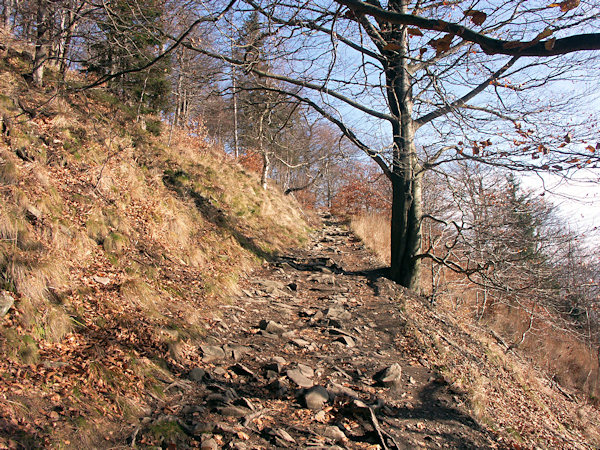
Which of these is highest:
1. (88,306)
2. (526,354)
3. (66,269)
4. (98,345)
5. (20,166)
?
(20,166)

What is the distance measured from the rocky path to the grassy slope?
0.34m

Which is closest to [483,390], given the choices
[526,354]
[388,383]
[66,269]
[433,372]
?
[433,372]

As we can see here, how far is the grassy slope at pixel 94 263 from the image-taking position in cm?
264

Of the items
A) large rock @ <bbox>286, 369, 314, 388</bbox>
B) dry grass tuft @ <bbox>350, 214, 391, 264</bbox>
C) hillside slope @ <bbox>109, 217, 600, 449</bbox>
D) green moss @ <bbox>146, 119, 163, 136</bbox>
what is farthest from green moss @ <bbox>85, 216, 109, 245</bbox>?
Answer: dry grass tuft @ <bbox>350, 214, 391, 264</bbox>

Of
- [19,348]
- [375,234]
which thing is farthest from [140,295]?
[375,234]

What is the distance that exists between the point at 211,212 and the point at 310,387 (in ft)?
19.0

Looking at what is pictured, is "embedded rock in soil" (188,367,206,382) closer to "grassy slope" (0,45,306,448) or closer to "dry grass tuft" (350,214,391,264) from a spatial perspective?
"grassy slope" (0,45,306,448)

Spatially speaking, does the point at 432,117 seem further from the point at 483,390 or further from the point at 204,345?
the point at 204,345

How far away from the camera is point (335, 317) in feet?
19.3

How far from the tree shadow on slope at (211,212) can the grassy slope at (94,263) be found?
44 millimetres

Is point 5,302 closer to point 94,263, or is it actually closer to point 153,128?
point 94,263

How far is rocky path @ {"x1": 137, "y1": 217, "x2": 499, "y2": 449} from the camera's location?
293cm

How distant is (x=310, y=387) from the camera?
3.64 meters

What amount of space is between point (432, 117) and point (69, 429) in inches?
303
